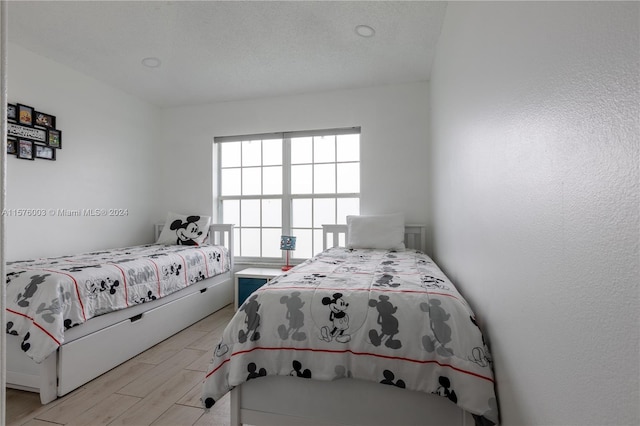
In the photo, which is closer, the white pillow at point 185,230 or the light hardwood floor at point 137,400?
the light hardwood floor at point 137,400

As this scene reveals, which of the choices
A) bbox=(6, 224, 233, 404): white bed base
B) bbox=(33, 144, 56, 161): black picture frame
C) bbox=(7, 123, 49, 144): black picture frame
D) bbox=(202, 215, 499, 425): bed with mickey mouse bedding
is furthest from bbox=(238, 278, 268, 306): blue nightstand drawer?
bbox=(7, 123, 49, 144): black picture frame

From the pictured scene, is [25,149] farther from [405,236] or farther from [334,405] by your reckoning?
[405,236]

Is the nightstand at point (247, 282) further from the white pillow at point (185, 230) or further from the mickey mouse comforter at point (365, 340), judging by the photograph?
the mickey mouse comforter at point (365, 340)

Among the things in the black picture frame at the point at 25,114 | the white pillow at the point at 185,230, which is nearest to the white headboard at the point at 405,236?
the white pillow at the point at 185,230

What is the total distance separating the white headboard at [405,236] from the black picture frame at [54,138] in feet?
8.87

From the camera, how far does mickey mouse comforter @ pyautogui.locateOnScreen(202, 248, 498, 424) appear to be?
3.75 feet

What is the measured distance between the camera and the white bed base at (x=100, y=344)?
1.79 m

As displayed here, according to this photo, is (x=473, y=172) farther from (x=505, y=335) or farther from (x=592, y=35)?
(x=592, y=35)

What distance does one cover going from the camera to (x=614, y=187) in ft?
1.61

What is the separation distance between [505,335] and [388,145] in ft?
8.72

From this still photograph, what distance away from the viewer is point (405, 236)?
329 centimetres

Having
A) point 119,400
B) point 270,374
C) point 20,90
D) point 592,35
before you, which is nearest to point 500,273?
point 592,35

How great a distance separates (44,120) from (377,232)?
3216 mm

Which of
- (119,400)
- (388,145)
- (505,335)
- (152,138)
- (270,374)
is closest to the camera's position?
(505,335)
